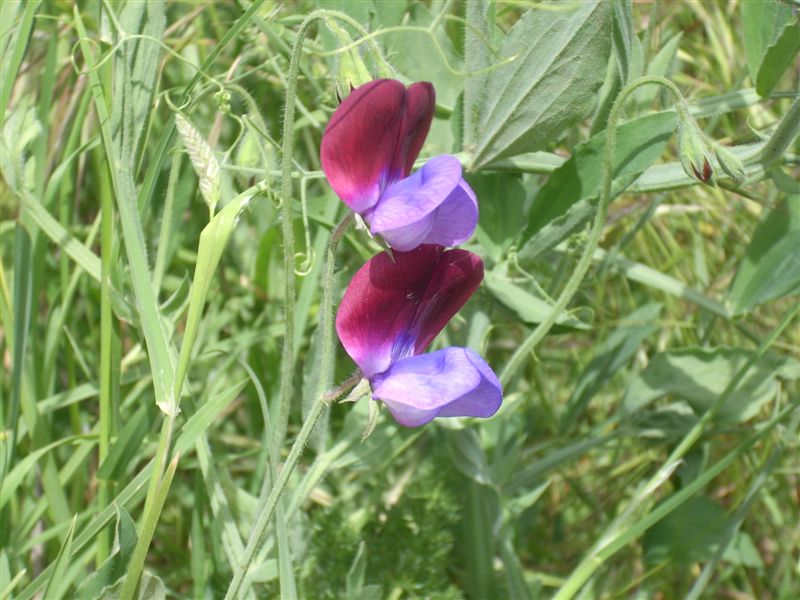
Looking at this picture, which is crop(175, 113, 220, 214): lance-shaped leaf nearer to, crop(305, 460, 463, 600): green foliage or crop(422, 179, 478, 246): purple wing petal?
crop(422, 179, 478, 246): purple wing petal

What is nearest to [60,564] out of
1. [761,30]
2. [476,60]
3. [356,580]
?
[356,580]

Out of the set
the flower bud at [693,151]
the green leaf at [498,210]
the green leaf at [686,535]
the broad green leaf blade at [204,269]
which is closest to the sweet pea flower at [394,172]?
the broad green leaf blade at [204,269]

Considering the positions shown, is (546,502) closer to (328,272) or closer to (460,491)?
(460,491)

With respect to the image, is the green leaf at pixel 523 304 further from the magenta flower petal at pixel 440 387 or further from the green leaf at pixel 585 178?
the magenta flower petal at pixel 440 387

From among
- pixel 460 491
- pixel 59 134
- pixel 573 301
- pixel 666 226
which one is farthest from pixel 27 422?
pixel 666 226

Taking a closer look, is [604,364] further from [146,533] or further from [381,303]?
[146,533]

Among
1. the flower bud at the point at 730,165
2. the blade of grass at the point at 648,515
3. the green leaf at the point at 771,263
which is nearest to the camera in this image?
the flower bud at the point at 730,165
